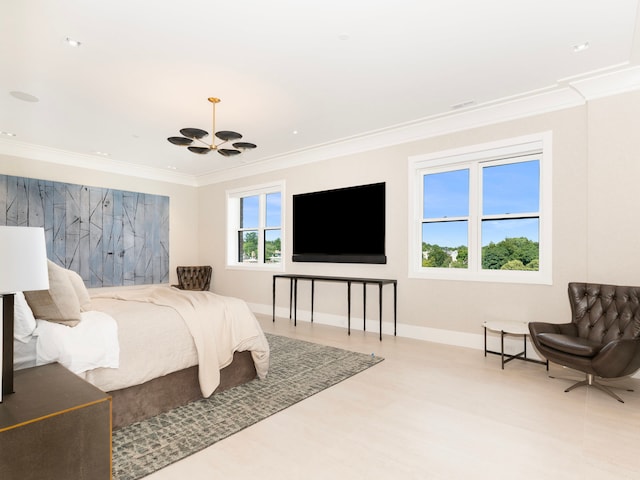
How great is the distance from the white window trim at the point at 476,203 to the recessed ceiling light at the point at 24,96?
464 centimetres

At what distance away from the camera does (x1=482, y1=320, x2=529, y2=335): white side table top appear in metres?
3.57

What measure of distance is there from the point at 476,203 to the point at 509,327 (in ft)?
5.28

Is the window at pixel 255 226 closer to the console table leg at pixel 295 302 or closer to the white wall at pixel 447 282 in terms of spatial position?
the white wall at pixel 447 282

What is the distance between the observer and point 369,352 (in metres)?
4.24

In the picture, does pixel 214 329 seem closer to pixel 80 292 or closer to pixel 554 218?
pixel 80 292

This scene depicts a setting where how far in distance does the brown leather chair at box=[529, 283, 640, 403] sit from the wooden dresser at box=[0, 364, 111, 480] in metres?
3.41

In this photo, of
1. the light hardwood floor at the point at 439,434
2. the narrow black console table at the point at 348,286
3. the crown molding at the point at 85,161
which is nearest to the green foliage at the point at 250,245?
the narrow black console table at the point at 348,286

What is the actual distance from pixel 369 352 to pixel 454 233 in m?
1.95

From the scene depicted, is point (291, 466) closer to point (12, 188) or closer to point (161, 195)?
point (12, 188)

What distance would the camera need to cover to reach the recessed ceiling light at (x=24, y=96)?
12.9 feet

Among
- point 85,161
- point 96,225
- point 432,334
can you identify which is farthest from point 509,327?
point 85,161

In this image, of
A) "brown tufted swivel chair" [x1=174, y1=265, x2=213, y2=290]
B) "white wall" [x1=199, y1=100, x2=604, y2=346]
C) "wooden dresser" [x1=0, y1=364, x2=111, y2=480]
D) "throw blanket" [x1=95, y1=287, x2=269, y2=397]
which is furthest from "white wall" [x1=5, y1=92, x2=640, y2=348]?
"wooden dresser" [x1=0, y1=364, x2=111, y2=480]

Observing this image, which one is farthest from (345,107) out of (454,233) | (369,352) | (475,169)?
(369,352)

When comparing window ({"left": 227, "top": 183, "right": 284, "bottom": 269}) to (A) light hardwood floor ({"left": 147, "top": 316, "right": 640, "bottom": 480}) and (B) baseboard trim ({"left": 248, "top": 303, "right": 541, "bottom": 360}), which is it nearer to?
(B) baseboard trim ({"left": 248, "top": 303, "right": 541, "bottom": 360})
